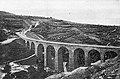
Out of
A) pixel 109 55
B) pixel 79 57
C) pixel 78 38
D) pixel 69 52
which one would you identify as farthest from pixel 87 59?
pixel 78 38

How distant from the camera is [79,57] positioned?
18062 mm

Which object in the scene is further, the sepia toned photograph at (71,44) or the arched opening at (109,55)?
the arched opening at (109,55)

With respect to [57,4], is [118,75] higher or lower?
lower

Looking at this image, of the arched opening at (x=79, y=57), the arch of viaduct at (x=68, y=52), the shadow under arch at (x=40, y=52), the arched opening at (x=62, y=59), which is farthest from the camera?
the shadow under arch at (x=40, y=52)

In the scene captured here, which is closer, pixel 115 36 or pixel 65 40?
pixel 115 36

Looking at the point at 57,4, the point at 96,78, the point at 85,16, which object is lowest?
the point at 96,78

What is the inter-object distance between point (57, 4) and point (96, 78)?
6.18 meters

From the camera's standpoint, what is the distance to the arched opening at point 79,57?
17.7m

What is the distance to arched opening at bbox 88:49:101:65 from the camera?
1685 centimetres

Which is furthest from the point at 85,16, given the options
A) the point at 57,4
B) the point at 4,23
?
the point at 4,23

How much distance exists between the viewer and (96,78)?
31.3 feet

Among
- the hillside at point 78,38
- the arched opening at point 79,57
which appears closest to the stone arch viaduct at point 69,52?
the arched opening at point 79,57

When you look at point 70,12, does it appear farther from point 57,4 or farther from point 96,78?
point 96,78

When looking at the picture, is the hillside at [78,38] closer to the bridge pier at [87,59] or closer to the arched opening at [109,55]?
the bridge pier at [87,59]
